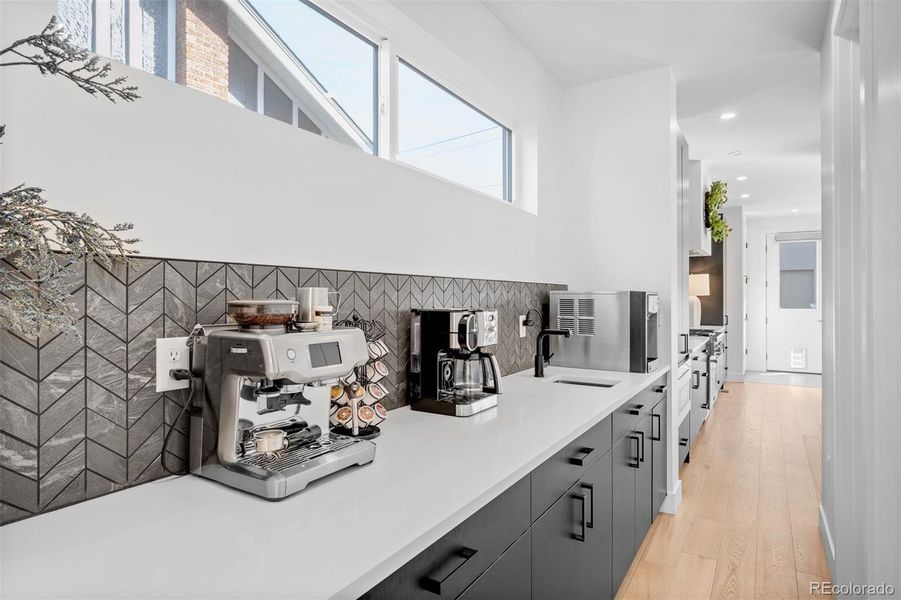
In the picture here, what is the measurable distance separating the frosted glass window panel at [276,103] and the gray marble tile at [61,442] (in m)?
0.95

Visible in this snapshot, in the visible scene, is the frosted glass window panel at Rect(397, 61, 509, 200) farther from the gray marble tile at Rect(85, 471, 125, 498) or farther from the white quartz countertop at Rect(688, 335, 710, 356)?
the white quartz countertop at Rect(688, 335, 710, 356)

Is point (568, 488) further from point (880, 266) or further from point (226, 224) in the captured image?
point (226, 224)

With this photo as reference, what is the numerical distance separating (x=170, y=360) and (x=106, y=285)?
205mm

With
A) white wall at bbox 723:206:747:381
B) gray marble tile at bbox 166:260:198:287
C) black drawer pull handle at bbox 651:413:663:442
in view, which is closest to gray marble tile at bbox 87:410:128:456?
gray marble tile at bbox 166:260:198:287

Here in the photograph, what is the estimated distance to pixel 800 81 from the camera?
10.8ft

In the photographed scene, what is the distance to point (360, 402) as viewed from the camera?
1404mm

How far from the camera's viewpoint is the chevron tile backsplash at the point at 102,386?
888 mm

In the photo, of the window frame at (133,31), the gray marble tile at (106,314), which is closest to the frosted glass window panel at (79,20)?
the window frame at (133,31)

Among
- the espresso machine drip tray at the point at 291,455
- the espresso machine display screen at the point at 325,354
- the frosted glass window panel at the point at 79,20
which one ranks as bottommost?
the espresso machine drip tray at the point at 291,455

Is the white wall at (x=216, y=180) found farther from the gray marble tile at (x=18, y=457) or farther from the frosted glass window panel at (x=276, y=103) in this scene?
the gray marble tile at (x=18, y=457)

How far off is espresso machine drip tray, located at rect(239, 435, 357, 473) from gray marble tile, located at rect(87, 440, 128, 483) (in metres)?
0.24

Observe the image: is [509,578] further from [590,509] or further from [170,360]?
[170,360]

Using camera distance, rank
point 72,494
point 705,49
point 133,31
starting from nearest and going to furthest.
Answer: point 72,494 → point 133,31 → point 705,49

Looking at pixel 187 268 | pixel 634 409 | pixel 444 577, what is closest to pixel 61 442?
pixel 187 268
